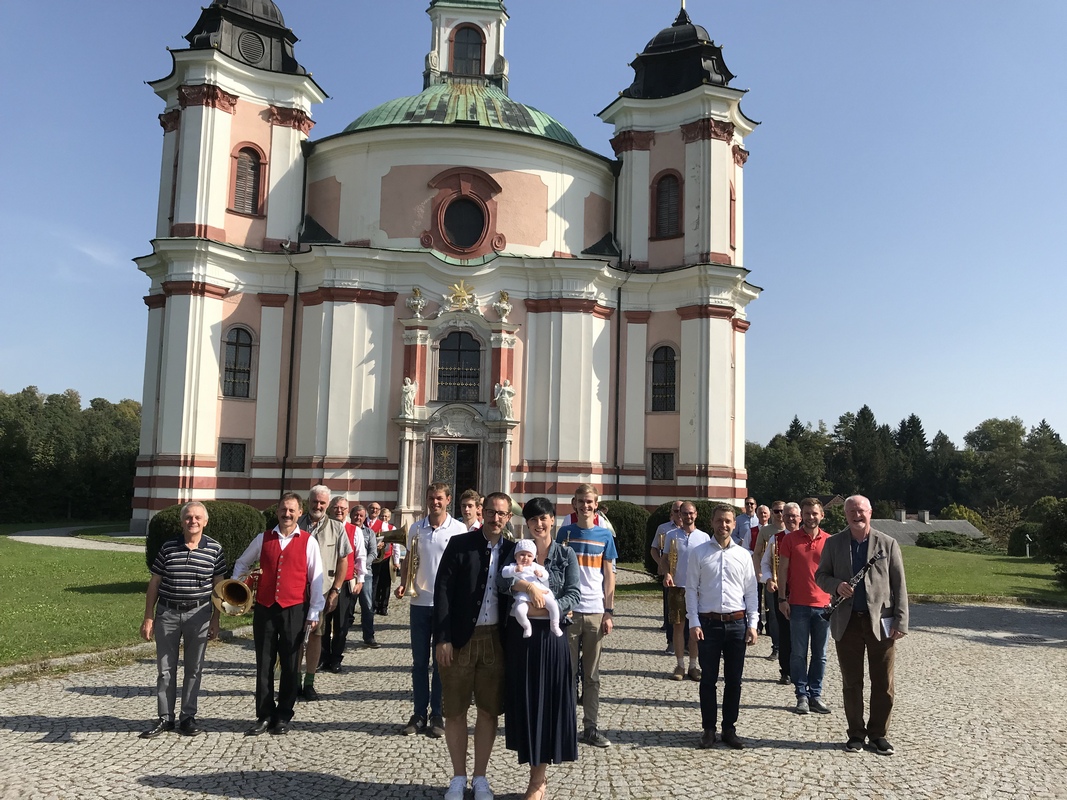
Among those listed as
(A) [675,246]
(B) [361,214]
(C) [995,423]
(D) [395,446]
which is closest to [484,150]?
(B) [361,214]

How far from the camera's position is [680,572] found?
9961mm

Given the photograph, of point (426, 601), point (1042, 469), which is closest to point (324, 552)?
point (426, 601)

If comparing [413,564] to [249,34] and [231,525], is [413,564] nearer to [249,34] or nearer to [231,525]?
[231,525]

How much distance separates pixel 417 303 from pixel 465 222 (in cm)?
357

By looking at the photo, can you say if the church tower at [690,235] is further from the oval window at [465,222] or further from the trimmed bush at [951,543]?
the trimmed bush at [951,543]

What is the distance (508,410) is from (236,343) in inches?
373

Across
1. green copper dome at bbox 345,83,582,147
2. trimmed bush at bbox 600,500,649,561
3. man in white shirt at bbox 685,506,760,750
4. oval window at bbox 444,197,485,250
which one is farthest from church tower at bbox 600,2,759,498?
man in white shirt at bbox 685,506,760,750

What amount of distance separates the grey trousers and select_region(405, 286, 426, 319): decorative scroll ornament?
2142 centimetres

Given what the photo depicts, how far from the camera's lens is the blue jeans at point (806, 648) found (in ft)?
28.1

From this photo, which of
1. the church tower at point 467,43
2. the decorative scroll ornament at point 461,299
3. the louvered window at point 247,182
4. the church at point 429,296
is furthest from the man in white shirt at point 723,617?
the church tower at point 467,43

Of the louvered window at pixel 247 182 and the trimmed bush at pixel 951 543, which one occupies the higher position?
the louvered window at pixel 247 182

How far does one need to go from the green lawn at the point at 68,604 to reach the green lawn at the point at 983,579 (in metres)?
15.7

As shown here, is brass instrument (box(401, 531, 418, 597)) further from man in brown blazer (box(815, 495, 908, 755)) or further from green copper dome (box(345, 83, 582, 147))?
green copper dome (box(345, 83, 582, 147))

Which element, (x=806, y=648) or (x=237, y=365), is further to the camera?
(x=237, y=365)
